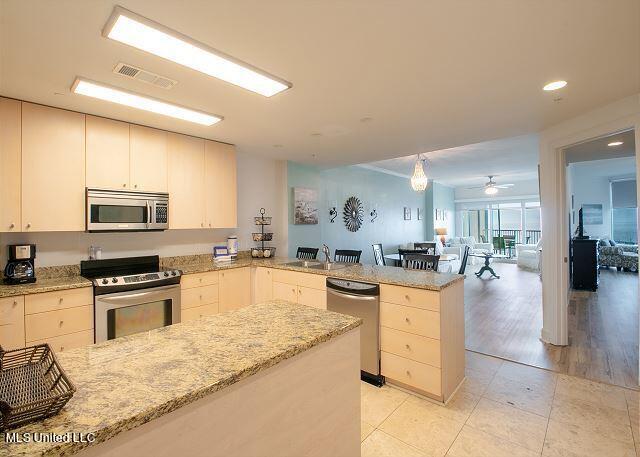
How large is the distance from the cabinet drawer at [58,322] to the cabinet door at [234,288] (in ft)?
4.23

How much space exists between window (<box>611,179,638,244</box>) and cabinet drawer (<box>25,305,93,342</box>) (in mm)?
11375

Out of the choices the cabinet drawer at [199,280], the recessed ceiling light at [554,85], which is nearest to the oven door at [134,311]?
the cabinet drawer at [199,280]

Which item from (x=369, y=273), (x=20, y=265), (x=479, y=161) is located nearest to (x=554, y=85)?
(x=369, y=273)

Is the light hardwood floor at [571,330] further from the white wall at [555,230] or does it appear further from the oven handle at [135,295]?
the oven handle at [135,295]

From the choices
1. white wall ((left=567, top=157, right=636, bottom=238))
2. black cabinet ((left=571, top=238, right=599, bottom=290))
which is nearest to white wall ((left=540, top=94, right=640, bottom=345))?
black cabinet ((left=571, top=238, right=599, bottom=290))

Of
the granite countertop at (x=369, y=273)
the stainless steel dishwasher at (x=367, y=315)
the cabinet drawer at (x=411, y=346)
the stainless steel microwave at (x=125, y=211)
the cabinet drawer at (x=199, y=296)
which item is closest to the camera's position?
the cabinet drawer at (x=411, y=346)

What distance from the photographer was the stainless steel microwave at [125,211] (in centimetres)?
284

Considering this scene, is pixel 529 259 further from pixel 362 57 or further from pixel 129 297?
pixel 129 297

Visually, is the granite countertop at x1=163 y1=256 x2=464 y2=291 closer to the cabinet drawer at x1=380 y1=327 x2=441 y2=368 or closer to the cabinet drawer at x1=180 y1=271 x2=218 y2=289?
the cabinet drawer at x1=180 y1=271 x2=218 y2=289

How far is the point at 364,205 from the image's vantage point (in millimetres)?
6906

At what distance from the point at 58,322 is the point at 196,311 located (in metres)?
1.17

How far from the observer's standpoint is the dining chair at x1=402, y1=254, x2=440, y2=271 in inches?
128

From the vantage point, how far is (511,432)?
2037 mm
